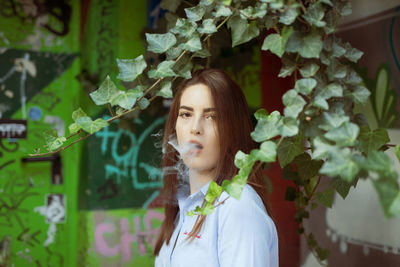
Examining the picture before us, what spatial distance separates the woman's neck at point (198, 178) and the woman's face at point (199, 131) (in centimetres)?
3

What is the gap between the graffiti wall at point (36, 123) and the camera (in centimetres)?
349

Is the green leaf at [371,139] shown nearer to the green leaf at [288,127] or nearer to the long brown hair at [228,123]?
the green leaf at [288,127]

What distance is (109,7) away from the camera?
3.64 m

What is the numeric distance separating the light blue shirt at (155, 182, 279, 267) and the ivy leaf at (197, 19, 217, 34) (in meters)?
0.56

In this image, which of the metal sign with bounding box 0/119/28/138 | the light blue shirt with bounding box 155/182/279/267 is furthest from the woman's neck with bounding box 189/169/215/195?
the metal sign with bounding box 0/119/28/138

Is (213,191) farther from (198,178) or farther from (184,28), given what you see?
(184,28)

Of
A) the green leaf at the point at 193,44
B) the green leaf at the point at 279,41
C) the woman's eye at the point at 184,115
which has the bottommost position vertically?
the woman's eye at the point at 184,115

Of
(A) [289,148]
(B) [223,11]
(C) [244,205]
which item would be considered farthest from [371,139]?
(B) [223,11]

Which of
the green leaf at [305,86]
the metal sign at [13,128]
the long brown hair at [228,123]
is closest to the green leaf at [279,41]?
the green leaf at [305,86]

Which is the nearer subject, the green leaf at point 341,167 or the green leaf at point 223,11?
the green leaf at point 341,167

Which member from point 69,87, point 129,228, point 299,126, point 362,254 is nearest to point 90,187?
point 129,228

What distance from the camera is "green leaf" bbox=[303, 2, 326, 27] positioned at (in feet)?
4.19

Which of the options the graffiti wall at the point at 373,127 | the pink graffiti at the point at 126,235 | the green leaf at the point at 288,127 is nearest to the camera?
the green leaf at the point at 288,127

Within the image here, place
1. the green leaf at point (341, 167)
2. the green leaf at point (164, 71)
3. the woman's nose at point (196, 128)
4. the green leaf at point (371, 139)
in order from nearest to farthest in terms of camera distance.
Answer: the green leaf at point (341, 167) < the green leaf at point (371, 139) < the green leaf at point (164, 71) < the woman's nose at point (196, 128)
